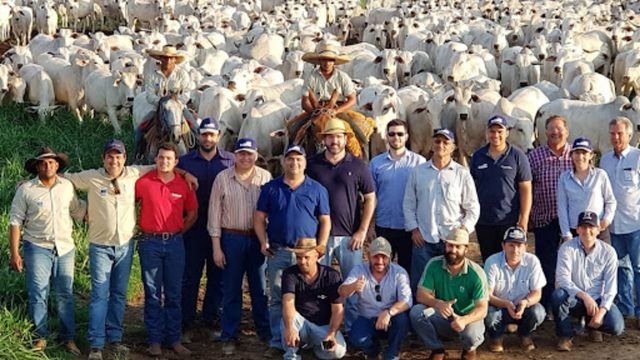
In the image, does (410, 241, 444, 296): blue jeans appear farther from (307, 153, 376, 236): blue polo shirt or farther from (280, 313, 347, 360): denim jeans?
(280, 313, 347, 360): denim jeans

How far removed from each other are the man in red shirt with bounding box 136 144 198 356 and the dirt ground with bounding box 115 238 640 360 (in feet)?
1.37

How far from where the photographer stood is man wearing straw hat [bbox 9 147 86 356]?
9625 millimetres

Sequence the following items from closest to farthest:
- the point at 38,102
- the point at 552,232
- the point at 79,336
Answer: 1. the point at 79,336
2. the point at 552,232
3. the point at 38,102

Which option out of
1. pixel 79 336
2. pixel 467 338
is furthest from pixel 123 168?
pixel 467 338

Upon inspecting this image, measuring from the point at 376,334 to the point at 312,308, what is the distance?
0.66 meters

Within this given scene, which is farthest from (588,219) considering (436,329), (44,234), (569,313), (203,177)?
(44,234)

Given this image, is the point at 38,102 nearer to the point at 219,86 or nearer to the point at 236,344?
the point at 219,86

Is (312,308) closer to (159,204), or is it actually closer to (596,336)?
(159,204)

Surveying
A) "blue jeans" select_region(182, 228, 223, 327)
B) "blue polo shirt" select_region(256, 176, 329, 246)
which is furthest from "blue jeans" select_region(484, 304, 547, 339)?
"blue jeans" select_region(182, 228, 223, 327)

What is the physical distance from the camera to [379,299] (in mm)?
9852

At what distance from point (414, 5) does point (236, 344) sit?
26.5m

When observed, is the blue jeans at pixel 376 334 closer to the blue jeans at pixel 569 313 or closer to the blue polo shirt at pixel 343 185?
the blue polo shirt at pixel 343 185

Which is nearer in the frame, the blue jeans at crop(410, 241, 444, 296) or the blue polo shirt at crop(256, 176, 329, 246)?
the blue polo shirt at crop(256, 176, 329, 246)

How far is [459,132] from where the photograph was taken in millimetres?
16031
